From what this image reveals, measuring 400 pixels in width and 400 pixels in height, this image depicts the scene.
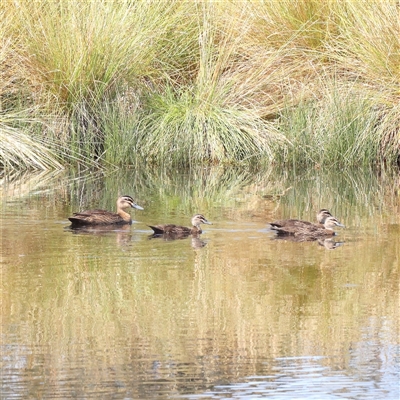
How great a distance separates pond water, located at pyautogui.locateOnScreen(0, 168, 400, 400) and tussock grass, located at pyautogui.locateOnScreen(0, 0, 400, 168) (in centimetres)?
348

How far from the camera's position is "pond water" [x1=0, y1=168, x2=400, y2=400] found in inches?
227

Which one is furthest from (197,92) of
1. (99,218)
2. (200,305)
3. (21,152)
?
(200,305)

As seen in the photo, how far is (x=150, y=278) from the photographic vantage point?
27.2 ft

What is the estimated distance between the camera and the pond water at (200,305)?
227 inches

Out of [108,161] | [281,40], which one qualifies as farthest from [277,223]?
[281,40]

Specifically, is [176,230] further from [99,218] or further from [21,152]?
[21,152]

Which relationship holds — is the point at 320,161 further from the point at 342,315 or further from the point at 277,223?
the point at 342,315

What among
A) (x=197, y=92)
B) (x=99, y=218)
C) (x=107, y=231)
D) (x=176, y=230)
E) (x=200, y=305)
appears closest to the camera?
(x=200, y=305)

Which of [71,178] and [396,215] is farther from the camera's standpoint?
[71,178]

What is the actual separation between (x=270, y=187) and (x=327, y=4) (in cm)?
450

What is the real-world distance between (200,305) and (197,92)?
9.76m

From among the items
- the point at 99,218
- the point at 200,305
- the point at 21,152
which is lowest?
the point at 200,305

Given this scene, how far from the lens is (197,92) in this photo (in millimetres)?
16922

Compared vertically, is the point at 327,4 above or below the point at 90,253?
above
